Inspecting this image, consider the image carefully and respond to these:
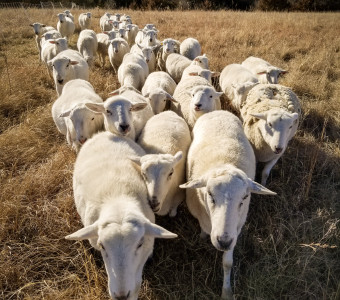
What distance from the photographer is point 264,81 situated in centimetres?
595

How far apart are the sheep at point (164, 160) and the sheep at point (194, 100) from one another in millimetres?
406

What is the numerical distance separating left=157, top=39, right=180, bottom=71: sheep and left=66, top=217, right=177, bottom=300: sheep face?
21.9 ft

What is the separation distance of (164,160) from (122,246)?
110cm

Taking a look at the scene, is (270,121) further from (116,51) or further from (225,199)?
(116,51)

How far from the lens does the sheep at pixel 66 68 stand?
18.1 ft

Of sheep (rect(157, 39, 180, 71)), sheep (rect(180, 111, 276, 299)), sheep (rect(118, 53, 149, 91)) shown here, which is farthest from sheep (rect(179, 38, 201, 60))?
sheep (rect(180, 111, 276, 299))

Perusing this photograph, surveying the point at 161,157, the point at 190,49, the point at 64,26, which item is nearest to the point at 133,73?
the point at 190,49


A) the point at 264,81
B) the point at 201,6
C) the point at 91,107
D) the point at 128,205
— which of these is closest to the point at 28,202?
the point at 91,107

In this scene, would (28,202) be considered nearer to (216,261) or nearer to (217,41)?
(216,261)

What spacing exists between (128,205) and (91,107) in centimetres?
177

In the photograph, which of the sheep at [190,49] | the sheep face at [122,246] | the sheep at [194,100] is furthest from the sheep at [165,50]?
the sheep face at [122,246]

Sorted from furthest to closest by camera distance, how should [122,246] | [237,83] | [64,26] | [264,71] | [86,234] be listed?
[64,26]
[264,71]
[237,83]
[86,234]
[122,246]

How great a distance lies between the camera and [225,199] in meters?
2.31

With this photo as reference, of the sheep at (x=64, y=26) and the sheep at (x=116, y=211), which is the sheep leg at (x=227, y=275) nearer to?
the sheep at (x=116, y=211)
